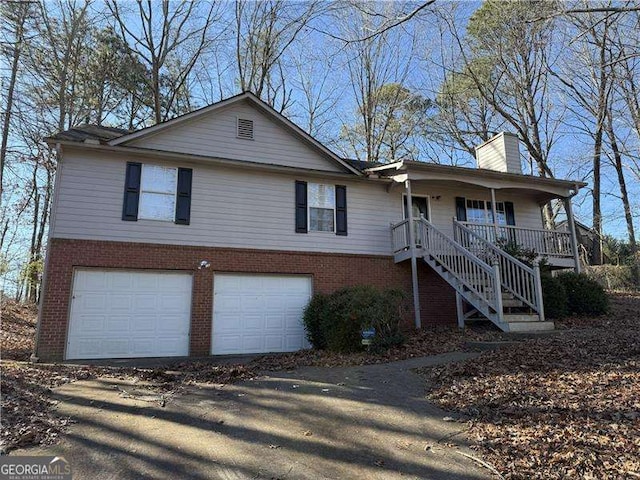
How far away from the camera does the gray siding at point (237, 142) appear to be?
11055mm

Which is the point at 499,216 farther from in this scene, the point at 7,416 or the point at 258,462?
the point at 7,416

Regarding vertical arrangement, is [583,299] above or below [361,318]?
above

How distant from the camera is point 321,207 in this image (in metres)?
12.1

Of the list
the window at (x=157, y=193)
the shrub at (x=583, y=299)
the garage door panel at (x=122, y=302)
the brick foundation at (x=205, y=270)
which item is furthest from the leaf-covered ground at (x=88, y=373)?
the window at (x=157, y=193)

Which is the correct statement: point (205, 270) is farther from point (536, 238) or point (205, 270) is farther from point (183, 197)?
point (536, 238)

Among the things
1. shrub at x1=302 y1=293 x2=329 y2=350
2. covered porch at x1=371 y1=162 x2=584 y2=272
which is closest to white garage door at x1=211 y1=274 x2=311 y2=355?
shrub at x1=302 y1=293 x2=329 y2=350

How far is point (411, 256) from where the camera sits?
11625 millimetres

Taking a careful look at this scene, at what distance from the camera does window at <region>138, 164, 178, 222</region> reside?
10.3m

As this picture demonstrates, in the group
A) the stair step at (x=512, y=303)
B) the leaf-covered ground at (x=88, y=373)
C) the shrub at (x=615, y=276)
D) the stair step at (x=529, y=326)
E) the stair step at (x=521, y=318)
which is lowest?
the leaf-covered ground at (x=88, y=373)

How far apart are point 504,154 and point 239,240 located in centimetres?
1047

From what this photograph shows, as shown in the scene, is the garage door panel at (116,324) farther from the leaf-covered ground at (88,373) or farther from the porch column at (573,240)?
the porch column at (573,240)

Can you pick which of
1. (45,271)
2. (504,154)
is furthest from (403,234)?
(45,271)

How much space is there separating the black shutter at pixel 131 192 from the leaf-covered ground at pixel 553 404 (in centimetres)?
766

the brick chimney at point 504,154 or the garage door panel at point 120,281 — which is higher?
the brick chimney at point 504,154
